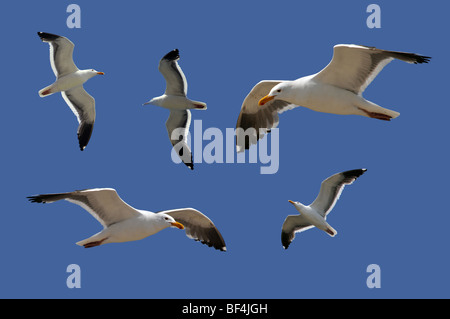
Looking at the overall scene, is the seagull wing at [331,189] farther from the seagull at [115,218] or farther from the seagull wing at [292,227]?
the seagull at [115,218]

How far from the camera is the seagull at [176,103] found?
1012 cm

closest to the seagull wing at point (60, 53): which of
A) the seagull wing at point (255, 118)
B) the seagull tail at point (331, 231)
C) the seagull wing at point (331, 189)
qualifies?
the seagull wing at point (255, 118)

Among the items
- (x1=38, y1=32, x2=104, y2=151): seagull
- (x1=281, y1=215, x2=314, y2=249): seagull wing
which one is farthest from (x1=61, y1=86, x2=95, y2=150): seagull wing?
(x1=281, y1=215, x2=314, y2=249): seagull wing

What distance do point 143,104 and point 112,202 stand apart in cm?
241

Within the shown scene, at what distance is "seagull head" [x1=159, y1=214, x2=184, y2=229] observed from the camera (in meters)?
8.80

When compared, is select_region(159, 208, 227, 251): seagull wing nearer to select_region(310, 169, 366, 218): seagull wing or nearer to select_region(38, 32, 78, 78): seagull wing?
select_region(310, 169, 366, 218): seagull wing

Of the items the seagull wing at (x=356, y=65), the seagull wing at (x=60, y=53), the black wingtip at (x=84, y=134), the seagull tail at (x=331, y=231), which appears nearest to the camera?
the seagull wing at (x=356, y=65)

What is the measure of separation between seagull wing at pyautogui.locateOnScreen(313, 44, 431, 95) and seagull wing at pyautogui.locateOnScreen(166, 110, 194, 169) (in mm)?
2606

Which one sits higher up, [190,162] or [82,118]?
[82,118]

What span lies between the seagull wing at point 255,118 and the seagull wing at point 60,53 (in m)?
2.54

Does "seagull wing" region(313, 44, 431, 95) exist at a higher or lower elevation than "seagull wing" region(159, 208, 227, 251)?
higher

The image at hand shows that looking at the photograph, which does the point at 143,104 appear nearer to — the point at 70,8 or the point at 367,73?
the point at 70,8

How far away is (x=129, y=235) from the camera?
8695 mm

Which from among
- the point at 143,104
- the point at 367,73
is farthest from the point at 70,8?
the point at 367,73
